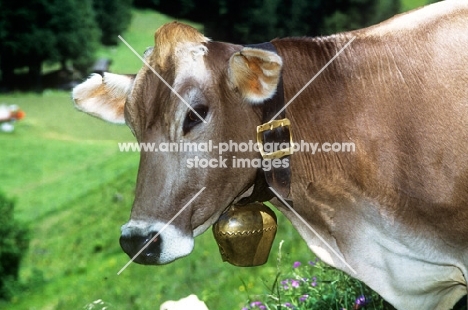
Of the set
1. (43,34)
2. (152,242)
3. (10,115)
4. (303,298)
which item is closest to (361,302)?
(303,298)

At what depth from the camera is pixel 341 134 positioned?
114 inches

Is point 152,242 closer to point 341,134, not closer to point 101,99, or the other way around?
point 101,99

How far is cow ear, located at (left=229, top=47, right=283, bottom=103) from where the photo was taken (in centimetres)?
258

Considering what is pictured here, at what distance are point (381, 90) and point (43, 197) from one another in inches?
373

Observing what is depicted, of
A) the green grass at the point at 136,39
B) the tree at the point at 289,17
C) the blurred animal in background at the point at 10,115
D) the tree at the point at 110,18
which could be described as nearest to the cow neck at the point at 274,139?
the green grass at the point at 136,39

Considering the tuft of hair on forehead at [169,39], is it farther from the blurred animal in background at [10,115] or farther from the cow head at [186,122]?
the blurred animal in background at [10,115]

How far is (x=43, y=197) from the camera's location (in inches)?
455

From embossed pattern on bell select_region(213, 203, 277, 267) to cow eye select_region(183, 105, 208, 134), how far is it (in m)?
0.47

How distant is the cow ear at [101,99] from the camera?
9.93 ft

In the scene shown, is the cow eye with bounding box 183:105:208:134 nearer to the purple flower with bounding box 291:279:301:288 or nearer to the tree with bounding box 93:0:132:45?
the purple flower with bounding box 291:279:301:288

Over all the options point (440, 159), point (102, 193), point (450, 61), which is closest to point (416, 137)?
point (440, 159)

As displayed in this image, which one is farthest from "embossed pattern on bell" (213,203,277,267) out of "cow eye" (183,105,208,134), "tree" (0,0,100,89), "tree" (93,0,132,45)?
"tree" (0,0,100,89)

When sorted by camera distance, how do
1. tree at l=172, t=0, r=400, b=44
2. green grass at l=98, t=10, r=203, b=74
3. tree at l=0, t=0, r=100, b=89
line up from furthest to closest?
tree at l=0, t=0, r=100, b=89
green grass at l=98, t=10, r=203, b=74
tree at l=172, t=0, r=400, b=44

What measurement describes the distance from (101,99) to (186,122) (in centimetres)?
58
